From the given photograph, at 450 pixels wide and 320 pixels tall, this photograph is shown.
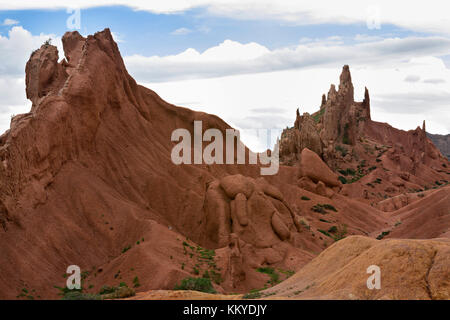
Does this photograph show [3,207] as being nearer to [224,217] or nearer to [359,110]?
[224,217]

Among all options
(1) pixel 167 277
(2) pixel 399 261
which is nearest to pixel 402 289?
(2) pixel 399 261

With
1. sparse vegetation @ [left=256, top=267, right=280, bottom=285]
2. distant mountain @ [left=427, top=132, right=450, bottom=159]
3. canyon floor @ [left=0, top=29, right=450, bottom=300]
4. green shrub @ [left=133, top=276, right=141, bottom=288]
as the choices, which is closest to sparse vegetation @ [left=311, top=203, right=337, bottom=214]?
canyon floor @ [left=0, top=29, right=450, bottom=300]

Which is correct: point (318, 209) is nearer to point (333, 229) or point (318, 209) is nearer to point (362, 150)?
point (333, 229)

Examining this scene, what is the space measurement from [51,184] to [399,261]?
2162 cm

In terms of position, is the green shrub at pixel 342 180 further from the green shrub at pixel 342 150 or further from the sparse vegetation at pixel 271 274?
the sparse vegetation at pixel 271 274

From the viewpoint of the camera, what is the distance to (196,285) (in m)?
23.4

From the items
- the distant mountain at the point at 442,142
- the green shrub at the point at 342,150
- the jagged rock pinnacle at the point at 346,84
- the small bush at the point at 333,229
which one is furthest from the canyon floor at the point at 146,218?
the distant mountain at the point at 442,142

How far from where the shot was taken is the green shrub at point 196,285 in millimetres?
23234

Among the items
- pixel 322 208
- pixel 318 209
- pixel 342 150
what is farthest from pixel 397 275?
pixel 342 150

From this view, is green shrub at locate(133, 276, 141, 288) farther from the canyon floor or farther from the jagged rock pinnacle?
the jagged rock pinnacle

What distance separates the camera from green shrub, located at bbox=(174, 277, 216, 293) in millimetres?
23234

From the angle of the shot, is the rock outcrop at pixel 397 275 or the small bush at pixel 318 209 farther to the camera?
the small bush at pixel 318 209

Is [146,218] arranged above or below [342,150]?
below

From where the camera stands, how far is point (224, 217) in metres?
33.1
